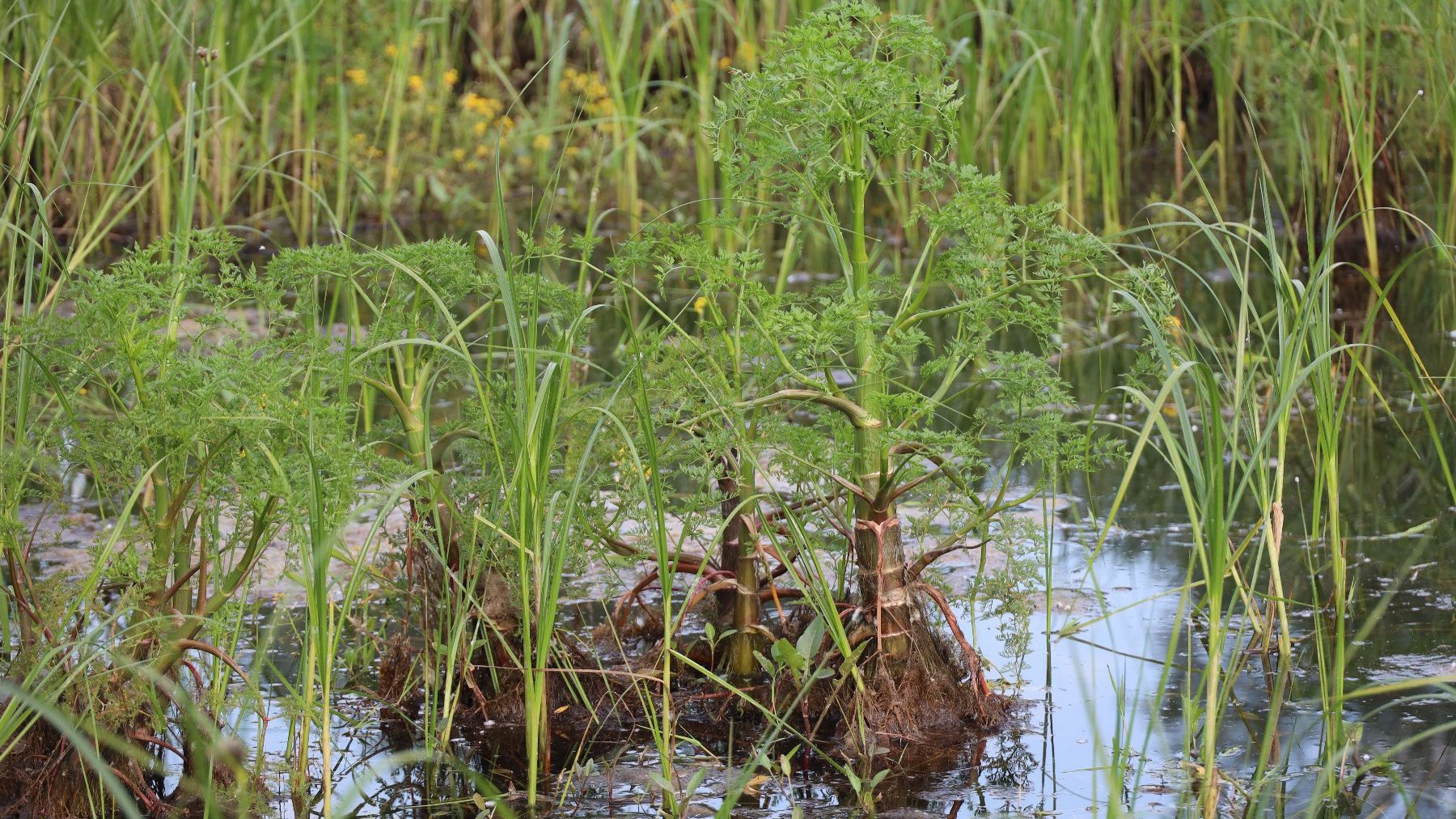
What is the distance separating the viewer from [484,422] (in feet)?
8.54

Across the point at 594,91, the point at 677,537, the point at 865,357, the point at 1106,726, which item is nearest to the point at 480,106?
the point at 594,91

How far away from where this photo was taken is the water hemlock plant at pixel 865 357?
7.87 ft

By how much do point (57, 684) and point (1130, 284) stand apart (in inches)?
69.6

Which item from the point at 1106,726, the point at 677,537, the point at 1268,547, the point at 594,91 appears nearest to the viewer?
the point at 1106,726

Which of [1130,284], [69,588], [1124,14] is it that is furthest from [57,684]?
→ [1124,14]

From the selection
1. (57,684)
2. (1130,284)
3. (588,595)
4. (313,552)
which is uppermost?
(1130,284)

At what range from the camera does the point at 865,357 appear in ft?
8.09

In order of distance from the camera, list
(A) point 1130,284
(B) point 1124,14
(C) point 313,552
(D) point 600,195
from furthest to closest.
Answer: (D) point 600,195 < (B) point 1124,14 < (A) point 1130,284 < (C) point 313,552

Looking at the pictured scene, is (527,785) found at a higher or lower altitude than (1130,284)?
lower

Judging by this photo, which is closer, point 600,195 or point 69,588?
point 69,588

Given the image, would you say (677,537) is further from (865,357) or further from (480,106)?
(480,106)

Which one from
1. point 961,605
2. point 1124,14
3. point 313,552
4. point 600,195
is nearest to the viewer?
point 313,552

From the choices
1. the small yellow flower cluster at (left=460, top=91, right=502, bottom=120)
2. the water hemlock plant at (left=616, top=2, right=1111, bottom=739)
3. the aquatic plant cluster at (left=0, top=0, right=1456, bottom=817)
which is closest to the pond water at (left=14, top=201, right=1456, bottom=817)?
the aquatic plant cluster at (left=0, top=0, right=1456, bottom=817)

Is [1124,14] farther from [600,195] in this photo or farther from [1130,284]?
[1130,284]
